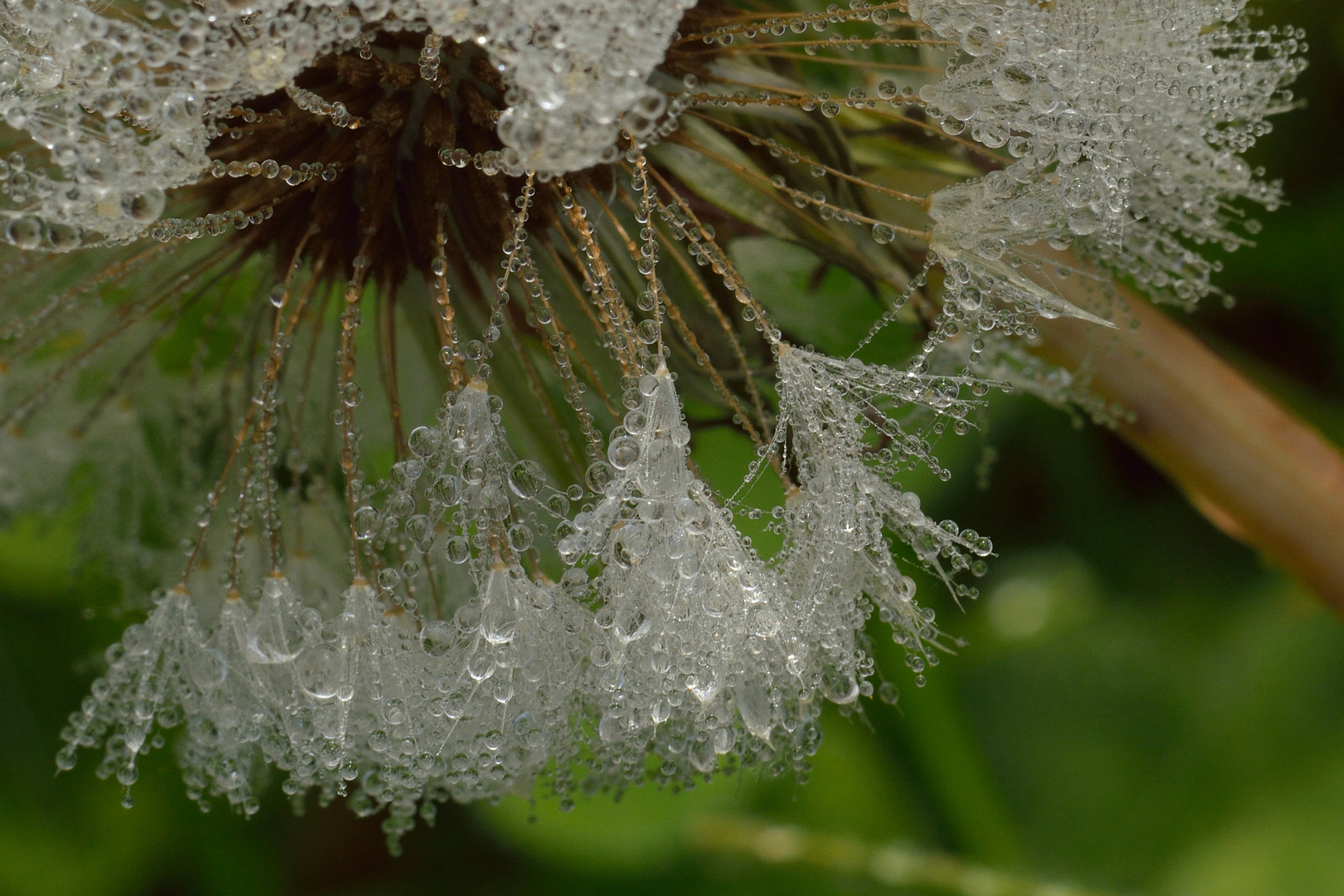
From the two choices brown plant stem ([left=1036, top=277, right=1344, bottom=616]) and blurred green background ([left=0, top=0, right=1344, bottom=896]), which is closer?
brown plant stem ([left=1036, top=277, right=1344, bottom=616])

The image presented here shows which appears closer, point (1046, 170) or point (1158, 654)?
point (1046, 170)

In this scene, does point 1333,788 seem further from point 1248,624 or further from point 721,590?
point 721,590

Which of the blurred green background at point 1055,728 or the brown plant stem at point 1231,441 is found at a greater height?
the brown plant stem at point 1231,441

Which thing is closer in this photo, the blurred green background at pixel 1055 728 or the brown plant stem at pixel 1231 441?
the brown plant stem at pixel 1231 441

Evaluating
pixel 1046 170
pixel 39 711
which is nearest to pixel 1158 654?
pixel 1046 170

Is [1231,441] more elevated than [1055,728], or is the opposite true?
[1231,441]
